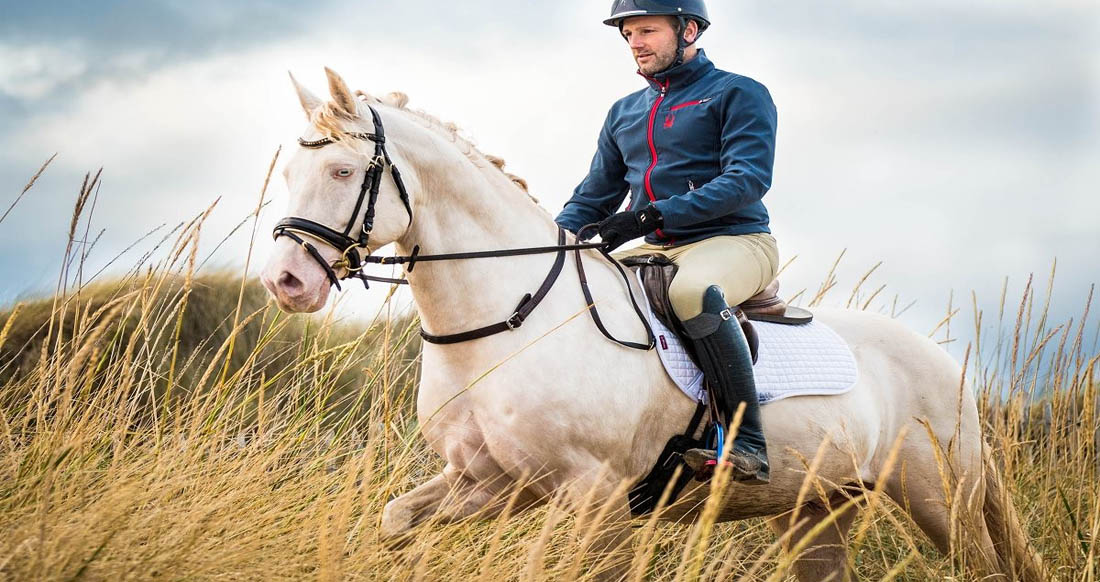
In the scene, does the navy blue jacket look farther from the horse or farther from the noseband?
the noseband

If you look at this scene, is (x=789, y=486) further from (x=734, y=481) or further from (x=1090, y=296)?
(x=1090, y=296)

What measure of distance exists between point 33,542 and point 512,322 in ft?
5.10

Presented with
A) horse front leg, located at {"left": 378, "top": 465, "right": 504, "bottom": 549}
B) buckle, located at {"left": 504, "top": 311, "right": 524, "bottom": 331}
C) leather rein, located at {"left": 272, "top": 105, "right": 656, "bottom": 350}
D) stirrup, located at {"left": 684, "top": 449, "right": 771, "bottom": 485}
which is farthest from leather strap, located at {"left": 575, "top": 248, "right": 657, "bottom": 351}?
horse front leg, located at {"left": 378, "top": 465, "right": 504, "bottom": 549}

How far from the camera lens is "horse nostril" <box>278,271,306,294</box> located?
2953 mm

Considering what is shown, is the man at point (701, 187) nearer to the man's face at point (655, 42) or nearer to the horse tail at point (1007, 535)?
the man's face at point (655, 42)

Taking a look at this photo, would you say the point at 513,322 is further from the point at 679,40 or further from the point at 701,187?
the point at 679,40

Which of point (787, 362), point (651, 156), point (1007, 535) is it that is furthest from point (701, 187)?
point (1007, 535)

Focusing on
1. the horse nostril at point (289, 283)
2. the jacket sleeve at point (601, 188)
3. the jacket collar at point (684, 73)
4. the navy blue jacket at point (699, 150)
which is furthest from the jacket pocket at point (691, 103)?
the horse nostril at point (289, 283)

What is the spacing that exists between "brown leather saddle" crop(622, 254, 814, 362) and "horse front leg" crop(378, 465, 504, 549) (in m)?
0.93

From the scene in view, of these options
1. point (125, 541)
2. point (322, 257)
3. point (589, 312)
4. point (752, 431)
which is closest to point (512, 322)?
point (589, 312)

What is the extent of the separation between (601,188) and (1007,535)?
2.32 metres

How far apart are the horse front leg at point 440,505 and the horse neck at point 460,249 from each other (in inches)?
21.9

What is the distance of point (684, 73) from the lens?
13.8 feet

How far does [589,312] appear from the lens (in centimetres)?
354
